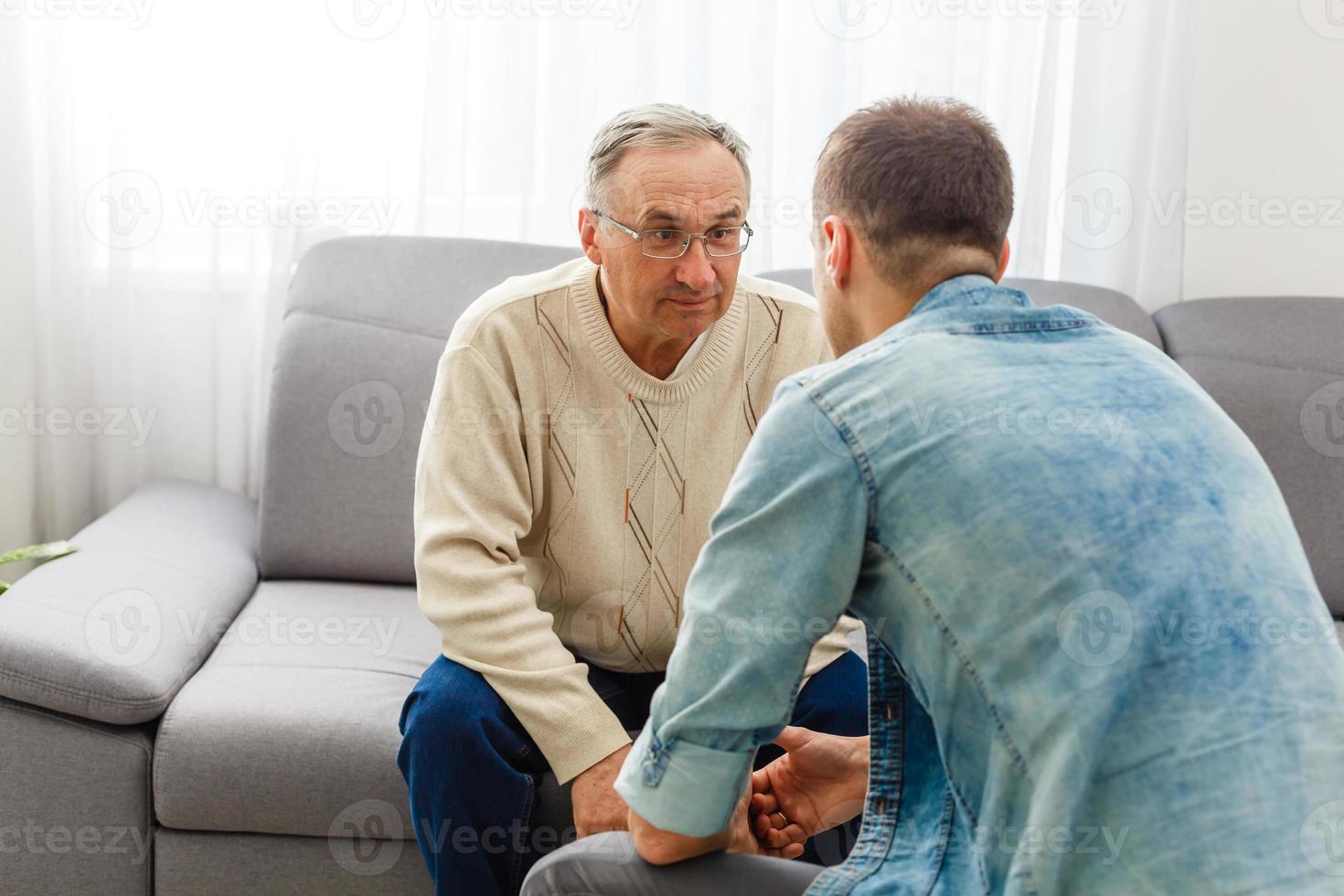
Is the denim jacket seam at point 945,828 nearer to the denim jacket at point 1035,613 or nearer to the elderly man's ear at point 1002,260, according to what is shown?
the denim jacket at point 1035,613

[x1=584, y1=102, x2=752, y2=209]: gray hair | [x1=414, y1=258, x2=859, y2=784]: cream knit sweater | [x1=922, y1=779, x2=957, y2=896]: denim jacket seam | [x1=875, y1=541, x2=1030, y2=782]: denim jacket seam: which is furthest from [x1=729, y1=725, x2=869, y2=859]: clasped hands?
[x1=584, y1=102, x2=752, y2=209]: gray hair

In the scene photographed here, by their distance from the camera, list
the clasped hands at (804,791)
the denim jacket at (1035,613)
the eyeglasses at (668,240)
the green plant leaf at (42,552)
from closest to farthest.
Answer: the denim jacket at (1035,613) → the clasped hands at (804,791) → the eyeglasses at (668,240) → the green plant leaf at (42,552)

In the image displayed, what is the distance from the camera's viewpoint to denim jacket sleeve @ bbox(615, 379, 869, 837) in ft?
3.15

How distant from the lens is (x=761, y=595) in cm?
97

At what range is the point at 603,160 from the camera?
1.68 m

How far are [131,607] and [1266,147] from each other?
2.40 metres

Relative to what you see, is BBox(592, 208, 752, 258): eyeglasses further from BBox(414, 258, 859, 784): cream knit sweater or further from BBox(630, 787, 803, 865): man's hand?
BBox(630, 787, 803, 865): man's hand

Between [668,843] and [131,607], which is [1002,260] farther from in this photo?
[131,607]

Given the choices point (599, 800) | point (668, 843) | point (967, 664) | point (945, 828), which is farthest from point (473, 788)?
point (967, 664)

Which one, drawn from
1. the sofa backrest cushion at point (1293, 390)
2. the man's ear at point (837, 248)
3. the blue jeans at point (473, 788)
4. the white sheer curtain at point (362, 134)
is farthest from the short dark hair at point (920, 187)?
the white sheer curtain at point (362, 134)

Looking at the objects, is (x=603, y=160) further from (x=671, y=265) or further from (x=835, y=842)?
(x=835, y=842)

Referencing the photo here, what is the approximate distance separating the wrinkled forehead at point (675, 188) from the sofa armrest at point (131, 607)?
973 mm

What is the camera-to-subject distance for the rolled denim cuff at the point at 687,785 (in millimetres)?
1027

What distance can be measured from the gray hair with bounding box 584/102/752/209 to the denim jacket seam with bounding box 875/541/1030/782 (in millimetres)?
870
